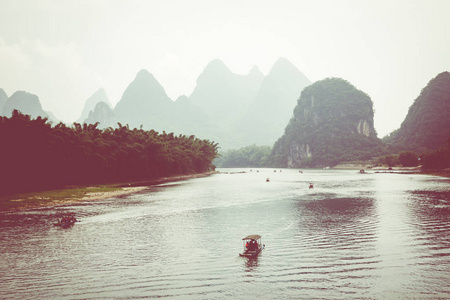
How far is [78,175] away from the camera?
80.5 metres

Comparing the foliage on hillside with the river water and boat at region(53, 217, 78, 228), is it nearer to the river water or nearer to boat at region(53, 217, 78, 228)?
the river water

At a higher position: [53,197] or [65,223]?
[53,197]

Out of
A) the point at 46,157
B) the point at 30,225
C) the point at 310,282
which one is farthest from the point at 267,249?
the point at 46,157

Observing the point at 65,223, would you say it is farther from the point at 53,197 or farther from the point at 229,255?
the point at 53,197

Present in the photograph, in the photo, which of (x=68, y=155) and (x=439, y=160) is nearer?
(x=68, y=155)

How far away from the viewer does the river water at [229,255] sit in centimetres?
1827

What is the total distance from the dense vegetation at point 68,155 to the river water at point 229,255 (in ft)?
66.5

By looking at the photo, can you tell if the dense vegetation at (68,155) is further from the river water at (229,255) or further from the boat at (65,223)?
the boat at (65,223)

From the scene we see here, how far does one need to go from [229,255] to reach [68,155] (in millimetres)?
55854

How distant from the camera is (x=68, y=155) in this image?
6962 cm

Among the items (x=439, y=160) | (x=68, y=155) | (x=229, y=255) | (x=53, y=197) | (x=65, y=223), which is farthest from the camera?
(x=439, y=160)

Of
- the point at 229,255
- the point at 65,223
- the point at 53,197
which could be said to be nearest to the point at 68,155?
the point at 53,197

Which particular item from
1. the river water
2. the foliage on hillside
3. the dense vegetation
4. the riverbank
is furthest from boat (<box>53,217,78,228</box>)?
the foliage on hillside

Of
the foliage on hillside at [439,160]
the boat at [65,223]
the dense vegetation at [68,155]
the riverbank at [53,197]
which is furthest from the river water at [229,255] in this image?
the foliage on hillside at [439,160]
